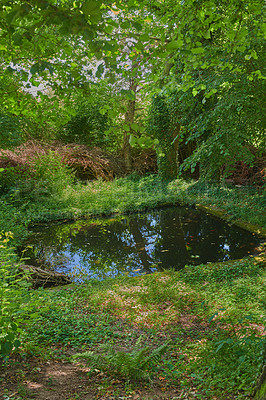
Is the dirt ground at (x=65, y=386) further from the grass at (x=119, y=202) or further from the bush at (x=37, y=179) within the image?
the bush at (x=37, y=179)

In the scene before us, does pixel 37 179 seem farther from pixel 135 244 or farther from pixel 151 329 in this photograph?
pixel 151 329

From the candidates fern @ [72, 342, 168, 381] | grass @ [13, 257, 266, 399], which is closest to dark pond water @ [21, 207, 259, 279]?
grass @ [13, 257, 266, 399]

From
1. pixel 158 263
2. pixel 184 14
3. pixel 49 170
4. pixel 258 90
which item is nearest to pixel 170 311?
pixel 158 263

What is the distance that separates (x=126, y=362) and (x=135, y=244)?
4071 millimetres

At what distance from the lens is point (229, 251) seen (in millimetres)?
5570

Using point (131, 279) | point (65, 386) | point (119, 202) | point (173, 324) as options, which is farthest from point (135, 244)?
point (65, 386)

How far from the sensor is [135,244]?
6270 mm

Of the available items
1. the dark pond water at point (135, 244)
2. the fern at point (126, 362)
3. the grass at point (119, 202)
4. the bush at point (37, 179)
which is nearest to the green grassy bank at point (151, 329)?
the fern at point (126, 362)

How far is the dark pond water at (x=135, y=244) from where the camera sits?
5.25m

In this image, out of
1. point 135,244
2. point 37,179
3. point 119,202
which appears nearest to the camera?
point 135,244

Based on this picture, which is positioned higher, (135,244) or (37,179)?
(37,179)

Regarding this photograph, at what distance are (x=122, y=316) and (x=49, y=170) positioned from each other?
7481 millimetres

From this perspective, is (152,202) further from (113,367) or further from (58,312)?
(113,367)

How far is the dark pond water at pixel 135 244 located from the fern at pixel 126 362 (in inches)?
96.9
